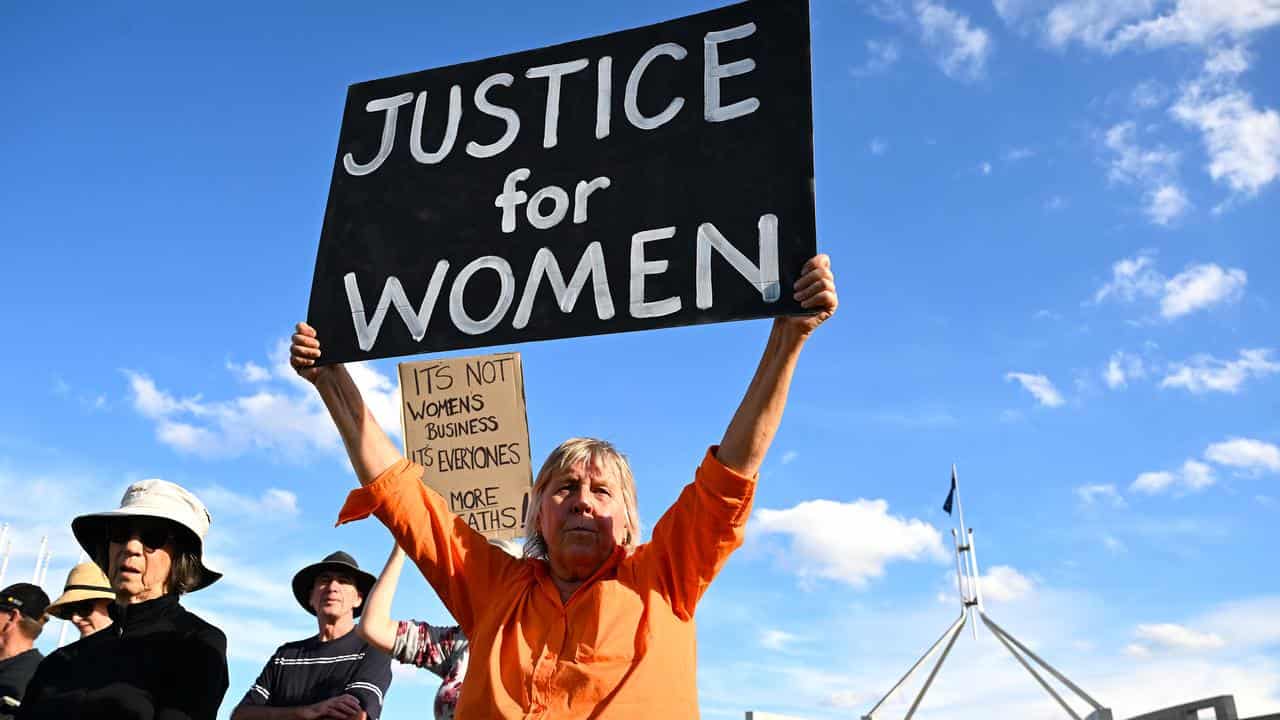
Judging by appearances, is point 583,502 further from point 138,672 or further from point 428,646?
point 428,646

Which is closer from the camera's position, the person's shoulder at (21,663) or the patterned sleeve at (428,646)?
the patterned sleeve at (428,646)

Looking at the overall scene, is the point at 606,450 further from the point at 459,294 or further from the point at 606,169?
the point at 606,169

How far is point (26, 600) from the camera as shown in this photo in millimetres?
6652

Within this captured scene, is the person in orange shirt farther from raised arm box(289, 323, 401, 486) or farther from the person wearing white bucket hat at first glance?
the person wearing white bucket hat

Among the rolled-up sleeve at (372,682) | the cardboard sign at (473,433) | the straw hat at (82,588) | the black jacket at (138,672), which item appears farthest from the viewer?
the straw hat at (82,588)

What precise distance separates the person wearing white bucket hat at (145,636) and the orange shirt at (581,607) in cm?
120

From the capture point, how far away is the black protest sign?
10.3 feet

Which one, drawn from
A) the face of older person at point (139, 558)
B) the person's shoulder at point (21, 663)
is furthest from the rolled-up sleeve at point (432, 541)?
the person's shoulder at point (21, 663)

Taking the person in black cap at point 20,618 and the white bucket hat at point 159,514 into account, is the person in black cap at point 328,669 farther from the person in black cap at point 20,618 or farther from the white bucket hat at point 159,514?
the person in black cap at point 20,618

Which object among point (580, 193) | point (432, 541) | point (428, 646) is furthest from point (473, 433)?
point (432, 541)

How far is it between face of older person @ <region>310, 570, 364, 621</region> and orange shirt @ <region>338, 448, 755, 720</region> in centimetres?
289

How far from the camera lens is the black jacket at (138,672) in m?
3.38

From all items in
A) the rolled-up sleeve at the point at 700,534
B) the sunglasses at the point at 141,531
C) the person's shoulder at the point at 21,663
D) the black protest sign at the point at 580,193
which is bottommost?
the rolled-up sleeve at the point at 700,534

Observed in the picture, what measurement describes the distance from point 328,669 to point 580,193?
314 centimetres
